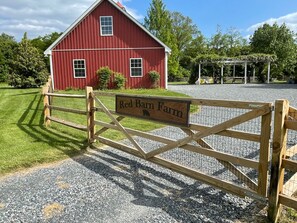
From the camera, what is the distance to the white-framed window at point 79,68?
18797mm

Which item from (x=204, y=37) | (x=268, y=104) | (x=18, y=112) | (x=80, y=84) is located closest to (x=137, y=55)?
(x=80, y=84)

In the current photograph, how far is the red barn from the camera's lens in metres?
18.2

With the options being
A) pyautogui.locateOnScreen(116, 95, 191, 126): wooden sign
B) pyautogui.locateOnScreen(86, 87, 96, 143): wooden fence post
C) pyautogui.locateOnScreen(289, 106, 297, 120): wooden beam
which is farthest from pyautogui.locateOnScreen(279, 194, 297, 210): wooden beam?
pyautogui.locateOnScreen(86, 87, 96, 143): wooden fence post

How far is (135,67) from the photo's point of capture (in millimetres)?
19125

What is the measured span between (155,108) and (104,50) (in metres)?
15.6

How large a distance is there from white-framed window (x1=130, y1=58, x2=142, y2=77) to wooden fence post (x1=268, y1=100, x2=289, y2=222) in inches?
661

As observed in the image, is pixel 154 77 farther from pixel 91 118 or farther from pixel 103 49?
pixel 91 118

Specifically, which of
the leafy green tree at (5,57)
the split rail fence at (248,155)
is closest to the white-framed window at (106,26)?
the split rail fence at (248,155)

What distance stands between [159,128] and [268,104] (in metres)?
4.96

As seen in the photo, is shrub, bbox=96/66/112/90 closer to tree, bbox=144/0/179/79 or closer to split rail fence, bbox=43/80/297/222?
split rail fence, bbox=43/80/297/222

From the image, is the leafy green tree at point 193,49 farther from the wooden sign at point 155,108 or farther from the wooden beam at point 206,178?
the wooden beam at point 206,178

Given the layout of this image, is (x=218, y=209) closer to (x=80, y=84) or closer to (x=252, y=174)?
(x=252, y=174)

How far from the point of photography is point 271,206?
2869 mm

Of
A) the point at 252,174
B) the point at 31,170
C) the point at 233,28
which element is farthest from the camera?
the point at 233,28
